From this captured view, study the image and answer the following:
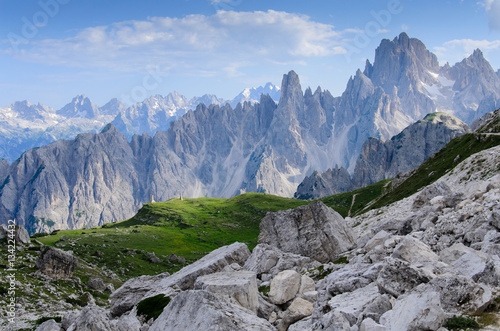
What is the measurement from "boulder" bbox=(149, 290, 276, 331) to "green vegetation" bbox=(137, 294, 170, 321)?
30.4 ft

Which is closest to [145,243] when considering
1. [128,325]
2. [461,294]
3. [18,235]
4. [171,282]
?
[18,235]

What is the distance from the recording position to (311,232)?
148 feet

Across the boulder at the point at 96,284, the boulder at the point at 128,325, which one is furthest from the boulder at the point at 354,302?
the boulder at the point at 96,284

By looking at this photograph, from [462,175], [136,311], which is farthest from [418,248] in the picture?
[462,175]

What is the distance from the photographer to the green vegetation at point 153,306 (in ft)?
99.1

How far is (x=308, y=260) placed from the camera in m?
40.2

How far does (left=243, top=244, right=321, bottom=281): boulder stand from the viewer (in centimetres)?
3812

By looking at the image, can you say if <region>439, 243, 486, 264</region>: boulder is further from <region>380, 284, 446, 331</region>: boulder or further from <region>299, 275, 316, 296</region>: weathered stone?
<region>299, 275, 316, 296</region>: weathered stone

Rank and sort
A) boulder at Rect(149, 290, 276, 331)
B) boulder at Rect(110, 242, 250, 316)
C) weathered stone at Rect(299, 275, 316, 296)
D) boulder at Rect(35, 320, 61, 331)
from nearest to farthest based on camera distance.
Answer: boulder at Rect(149, 290, 276, 331), weathered stone at Rect(299, 275, 316, 296), boulder at Rect(35, 320, 61, 331), boulder at Rect(110, 242, 250, 316)

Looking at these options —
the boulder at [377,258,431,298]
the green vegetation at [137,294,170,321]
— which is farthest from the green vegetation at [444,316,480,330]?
the green vegetation at [137,294,170,321]

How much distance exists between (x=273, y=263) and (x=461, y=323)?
27236 mm

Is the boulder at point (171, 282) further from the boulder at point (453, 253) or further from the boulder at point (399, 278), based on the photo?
the boulder at point (453, 253)

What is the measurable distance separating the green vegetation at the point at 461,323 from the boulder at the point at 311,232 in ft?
86.5

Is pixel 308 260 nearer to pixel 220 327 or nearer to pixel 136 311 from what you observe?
pixel 136 311
